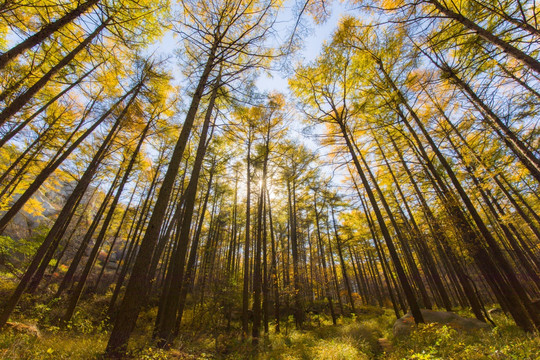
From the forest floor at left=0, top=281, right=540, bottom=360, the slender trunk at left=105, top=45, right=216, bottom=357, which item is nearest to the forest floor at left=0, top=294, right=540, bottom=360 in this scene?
the forest floor at left=0, top=281, right=540, bottom=360

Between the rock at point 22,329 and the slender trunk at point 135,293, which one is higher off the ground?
the slender trunk at point 135,293

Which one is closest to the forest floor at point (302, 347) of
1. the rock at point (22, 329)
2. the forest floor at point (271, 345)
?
the forest floor at point (271, 345)

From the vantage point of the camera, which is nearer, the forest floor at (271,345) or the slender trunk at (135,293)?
the slender trunk at (135,293)

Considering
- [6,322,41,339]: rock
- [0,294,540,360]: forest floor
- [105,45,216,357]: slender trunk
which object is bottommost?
[0,294,540,360]: forest floor

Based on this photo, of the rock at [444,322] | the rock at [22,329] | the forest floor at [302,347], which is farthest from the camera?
the rock at [444,322]

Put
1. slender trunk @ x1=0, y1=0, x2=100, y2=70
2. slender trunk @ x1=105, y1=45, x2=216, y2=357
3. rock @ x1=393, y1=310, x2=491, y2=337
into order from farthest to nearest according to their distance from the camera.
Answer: rock @ x1=393, y1=310, x2=491, y2=337 < slender trunk @ x1=0, y1=0, x2=100, y2=70 < slender trunk @ x1=105, y1=45, x2=216, y2=357

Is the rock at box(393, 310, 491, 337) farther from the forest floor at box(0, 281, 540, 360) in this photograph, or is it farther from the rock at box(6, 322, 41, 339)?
the rock at box(6, 322, 41, 339)

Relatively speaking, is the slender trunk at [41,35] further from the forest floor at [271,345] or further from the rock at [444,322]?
the rock at [444,322]

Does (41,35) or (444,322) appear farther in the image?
(444,322)

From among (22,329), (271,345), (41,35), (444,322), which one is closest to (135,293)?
(41,35)

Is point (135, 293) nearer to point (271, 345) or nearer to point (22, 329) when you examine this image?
point (22, 329)

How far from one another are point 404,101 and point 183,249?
8.48 m

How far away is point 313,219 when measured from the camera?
56.2 ft

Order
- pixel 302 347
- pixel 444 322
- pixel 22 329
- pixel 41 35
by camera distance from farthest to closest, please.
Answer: pixel 444 322 → pixel 302 347 → pixel 22 329 → pixel 41 35
